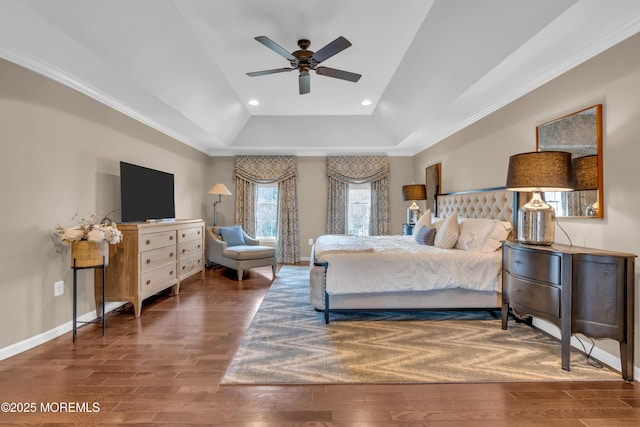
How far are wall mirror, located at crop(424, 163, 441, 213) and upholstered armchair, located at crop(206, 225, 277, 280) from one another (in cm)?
302

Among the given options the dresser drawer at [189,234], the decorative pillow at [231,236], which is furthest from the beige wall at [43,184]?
the decorative pillow at [231,236]

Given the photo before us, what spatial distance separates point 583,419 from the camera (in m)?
1.73

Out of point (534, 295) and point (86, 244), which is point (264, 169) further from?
point (534, 295)

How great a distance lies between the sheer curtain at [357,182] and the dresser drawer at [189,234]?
283cm

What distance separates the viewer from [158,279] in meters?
3.71

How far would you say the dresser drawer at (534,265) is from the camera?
7.33 feet

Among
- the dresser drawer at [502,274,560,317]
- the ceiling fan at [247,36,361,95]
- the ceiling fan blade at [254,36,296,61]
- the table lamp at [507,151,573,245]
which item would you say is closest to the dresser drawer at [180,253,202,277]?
the ceiling fan at [247,36,361,95]

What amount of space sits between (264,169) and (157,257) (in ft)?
11.5

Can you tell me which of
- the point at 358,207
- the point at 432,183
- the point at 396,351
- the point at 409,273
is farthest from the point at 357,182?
the point at 396,351

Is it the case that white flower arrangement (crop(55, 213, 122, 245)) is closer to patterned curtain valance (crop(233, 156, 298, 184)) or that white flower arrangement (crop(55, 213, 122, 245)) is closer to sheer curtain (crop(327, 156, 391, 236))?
patterned curtain valance (crop(233, 156, 298, 184))

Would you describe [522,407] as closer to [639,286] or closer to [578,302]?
[578,302]

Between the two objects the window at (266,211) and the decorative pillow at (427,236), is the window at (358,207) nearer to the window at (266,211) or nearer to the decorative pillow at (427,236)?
the window at (266,211)

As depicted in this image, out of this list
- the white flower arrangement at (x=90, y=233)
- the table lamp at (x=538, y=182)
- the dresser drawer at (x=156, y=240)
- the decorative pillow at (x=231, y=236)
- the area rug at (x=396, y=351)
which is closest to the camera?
the area rug at (x=396, y=351)

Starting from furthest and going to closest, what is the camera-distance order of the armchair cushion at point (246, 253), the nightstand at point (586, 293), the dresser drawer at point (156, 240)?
1. the armchair cushion at point (246, 253)
2. the dresser drawer at point (156, 240)
3. the nightstand at point (586, 293)
